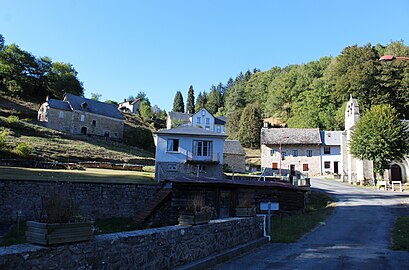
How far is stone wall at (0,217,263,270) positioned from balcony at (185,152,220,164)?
21312mm

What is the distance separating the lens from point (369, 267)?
25.7 ft

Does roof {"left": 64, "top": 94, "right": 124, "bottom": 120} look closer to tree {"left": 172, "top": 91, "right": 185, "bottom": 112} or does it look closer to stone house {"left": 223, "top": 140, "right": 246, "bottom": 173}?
stone house {"left": 223, "top": 140, "right": 246, "bottom": 173}

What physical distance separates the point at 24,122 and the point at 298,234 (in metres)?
50.8

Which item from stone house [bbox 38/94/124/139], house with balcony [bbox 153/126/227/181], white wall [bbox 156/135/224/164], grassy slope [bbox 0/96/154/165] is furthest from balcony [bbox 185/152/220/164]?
stone house [bbox 38/94/124/139]

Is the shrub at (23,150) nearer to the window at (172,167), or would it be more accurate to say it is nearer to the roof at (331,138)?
the window at (172,167)

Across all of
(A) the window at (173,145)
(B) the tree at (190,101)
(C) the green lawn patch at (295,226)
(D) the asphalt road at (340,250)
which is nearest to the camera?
(D) the asphalt road at (340,250)

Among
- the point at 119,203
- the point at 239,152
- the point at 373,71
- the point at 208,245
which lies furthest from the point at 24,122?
the point at 373,71

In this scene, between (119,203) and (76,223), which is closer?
(76,223)

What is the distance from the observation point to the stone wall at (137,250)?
425 cm

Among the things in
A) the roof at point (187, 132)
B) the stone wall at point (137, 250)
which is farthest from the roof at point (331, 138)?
the stone wall at point (137, 250)

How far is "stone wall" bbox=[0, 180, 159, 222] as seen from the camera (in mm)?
20391

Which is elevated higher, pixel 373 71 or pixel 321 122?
pixel 373 71

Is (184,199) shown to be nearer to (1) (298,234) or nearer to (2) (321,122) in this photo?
(1) (298,234)

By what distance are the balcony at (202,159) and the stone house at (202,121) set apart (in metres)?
38.5
